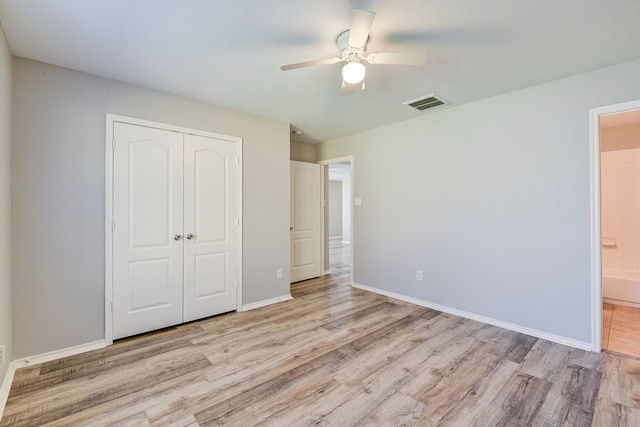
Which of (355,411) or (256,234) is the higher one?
(256,234)

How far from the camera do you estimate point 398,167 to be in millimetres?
3928

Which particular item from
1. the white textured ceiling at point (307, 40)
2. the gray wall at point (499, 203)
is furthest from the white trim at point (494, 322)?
the white textured ceiling at point (307, 40)

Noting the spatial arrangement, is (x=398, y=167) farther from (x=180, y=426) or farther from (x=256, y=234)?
(x=180, y=426)

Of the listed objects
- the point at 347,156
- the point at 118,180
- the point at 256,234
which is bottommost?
the point at 256,234

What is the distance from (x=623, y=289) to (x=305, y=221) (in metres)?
4.41

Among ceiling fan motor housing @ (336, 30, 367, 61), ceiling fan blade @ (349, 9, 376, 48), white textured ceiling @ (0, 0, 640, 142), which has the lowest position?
ceiling fan blade @ (349, 9, 376, 48)

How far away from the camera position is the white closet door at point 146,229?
2654mm

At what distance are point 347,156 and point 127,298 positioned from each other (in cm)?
351

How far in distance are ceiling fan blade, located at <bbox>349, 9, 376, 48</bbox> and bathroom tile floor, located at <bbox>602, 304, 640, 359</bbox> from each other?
3.32 metres

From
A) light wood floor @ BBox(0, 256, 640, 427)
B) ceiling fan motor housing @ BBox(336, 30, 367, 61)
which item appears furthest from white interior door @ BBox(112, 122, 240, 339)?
ceiling fan motor housing @ BBox(336, 30, 367, 61)

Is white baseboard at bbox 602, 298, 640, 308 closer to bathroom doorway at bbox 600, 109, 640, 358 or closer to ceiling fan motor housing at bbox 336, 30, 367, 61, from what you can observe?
bathroom doorway at bbox 600, 109, 640, 358

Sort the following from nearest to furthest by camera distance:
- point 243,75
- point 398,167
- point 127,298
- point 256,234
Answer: point 243,75
point 127,298
point 256,234
point 398,167

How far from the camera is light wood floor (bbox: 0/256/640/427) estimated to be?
1.70 metres

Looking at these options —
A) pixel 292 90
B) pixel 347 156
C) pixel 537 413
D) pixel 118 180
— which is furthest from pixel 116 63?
pixel 537 413
